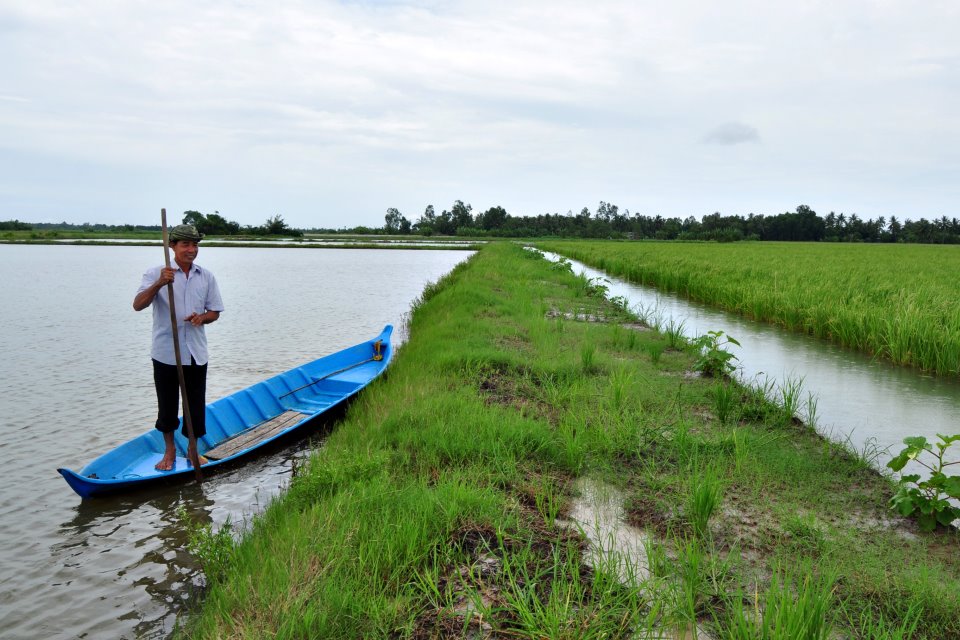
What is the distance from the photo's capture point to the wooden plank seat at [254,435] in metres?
6.02

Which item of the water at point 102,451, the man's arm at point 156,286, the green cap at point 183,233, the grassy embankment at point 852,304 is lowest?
the water at point 102,451

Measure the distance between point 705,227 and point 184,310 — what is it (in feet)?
326

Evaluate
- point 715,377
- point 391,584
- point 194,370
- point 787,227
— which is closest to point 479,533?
point 391,584

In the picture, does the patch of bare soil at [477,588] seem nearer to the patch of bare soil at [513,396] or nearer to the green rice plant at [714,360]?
the patch of bare soil at [513,396]

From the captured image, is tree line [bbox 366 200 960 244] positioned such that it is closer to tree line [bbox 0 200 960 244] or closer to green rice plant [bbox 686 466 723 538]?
tree line [bbox 0 200 960 244]

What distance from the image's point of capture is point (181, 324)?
511cm

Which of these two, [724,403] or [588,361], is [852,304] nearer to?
[588,361]

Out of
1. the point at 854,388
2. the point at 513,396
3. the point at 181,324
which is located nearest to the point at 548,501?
the point at 513,396

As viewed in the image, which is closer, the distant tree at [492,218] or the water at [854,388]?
the water at [854,388]

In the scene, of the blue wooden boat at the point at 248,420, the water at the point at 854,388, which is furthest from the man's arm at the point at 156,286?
the water at the point at 854,388

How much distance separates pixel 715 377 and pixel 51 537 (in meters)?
6.75

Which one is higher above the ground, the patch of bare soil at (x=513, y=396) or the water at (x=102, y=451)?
the patch of bare soil at (x=513, y=396)

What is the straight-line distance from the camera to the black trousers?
5.21 metres

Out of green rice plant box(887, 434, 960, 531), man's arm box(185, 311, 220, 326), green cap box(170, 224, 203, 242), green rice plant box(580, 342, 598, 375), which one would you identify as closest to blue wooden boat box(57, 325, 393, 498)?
man's arm box(185, 311, 220, 326)
